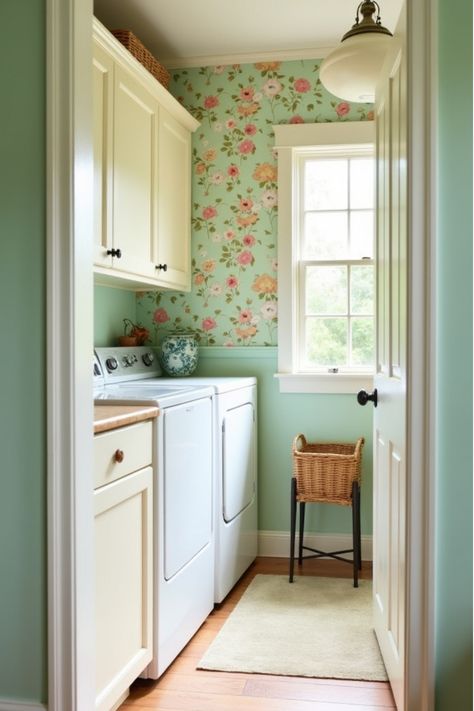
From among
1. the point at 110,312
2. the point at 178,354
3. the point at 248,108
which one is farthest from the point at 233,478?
the point at 248,108

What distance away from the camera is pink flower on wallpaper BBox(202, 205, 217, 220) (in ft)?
12.7

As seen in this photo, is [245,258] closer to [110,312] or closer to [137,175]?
[110,312]

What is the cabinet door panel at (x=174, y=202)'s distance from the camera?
11.1 ft

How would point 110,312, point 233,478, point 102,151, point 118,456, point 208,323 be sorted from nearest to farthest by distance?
1. point 118,456
2. point 102,151
3. point 233,478
4. point 110,312
5. point 208,323

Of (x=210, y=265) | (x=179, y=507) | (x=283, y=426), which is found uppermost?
(x=210, y=265)

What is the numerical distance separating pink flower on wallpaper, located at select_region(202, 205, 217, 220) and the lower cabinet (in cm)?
192

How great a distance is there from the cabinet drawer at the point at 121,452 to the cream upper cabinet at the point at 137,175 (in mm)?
769

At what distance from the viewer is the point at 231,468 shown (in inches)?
129
